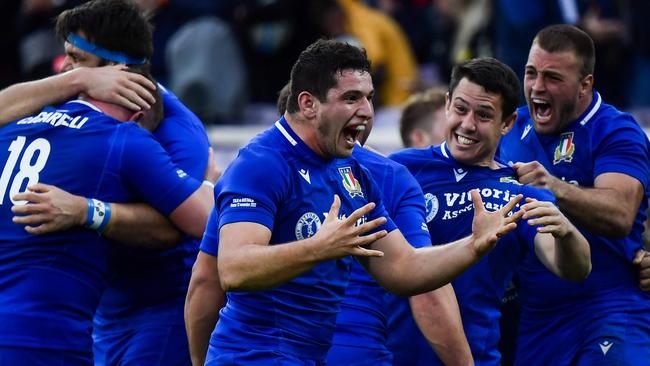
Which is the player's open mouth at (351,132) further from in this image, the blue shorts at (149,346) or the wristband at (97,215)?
the blue shorts at (149,346)

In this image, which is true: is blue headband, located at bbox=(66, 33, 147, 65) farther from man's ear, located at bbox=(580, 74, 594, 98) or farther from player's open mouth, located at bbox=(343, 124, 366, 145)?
man's ear, located at bbox=(580, 74, 594, 98)

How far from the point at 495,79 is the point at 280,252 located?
6.79 ft

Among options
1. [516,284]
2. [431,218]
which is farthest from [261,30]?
[431,218]

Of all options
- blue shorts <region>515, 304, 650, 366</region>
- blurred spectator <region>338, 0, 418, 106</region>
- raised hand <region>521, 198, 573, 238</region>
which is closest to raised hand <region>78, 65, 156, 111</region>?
raised hand <region>521, 198, 573, 238</region>

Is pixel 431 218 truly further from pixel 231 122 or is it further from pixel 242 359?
pixel 231 122

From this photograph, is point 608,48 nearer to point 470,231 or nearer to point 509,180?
point 509,180

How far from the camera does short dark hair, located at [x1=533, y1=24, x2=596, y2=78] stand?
7375 mm

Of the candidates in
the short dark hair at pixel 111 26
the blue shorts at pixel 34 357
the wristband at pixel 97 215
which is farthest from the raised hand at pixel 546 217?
the short dark hair at pixel 111 26

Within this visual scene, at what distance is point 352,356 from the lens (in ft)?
20.9

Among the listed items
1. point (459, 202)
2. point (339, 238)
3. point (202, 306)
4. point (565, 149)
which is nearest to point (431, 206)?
point (459, 202)

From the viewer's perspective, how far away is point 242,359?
18.4 feet

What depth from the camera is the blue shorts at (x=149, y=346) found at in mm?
6773

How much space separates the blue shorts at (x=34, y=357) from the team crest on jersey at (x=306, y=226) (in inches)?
55.3

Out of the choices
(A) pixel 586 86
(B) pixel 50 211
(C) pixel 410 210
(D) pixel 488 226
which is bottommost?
(B) pixel 50 211
